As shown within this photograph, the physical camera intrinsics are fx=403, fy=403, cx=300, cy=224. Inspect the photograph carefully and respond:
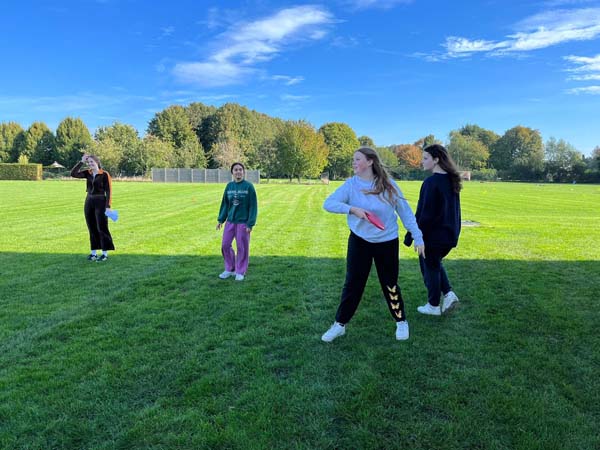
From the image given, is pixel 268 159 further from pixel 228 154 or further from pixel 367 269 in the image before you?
pixel 367 269

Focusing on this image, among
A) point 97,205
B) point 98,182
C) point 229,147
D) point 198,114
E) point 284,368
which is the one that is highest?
point 198,114

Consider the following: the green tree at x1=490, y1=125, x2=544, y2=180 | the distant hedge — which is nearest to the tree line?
the green tree at x1=490, y1=125, x2=544, y2=180

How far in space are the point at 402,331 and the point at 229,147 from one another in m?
59.5

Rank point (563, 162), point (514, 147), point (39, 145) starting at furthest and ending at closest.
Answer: point (514, 147) → point (39, 145) → point (563, 162)

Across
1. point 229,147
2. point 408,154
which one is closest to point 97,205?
point 229,147

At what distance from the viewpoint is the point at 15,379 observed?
3.28 meters

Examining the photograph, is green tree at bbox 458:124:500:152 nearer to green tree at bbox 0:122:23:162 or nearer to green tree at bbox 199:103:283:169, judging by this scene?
green tree at bbox 199:103:283:169

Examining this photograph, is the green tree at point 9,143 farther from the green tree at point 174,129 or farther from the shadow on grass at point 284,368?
the shadow on grass at point 284,368

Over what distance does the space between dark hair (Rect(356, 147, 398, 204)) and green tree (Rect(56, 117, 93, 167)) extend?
3089 inches

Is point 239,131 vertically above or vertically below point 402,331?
above

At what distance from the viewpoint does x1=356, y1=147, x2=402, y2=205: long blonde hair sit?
12.5 feet

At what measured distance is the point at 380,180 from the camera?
3857 millimetres

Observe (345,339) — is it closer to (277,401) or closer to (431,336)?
(431,336)

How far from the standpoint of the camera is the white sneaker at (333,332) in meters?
4.10
